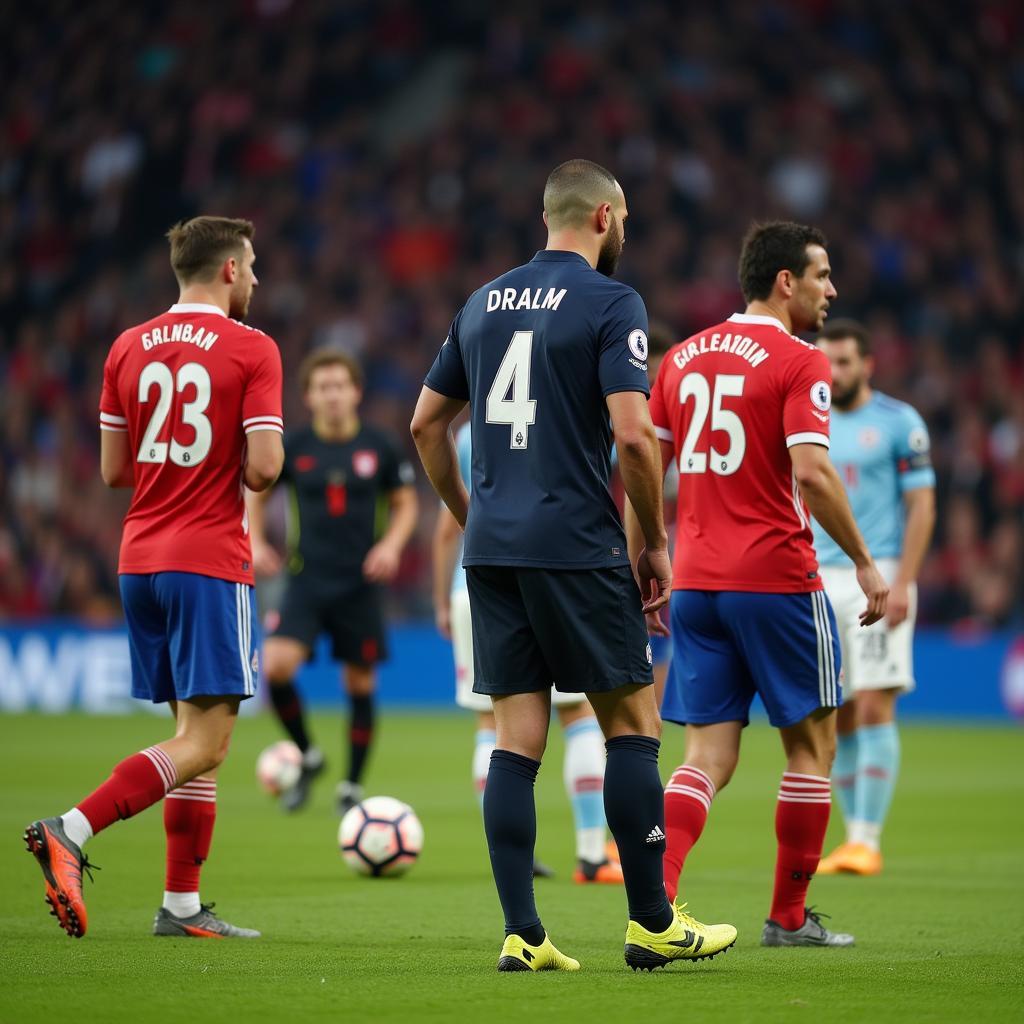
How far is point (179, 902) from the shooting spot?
623 centimetres

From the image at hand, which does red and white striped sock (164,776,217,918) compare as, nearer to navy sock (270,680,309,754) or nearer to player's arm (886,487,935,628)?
player's arm (886,487,935,628)

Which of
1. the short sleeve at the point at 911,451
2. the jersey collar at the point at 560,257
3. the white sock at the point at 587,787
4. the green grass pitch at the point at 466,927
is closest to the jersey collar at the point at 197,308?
the jersey collar at the point at 560,257

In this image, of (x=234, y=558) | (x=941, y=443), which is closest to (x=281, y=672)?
(x=234, y=558)

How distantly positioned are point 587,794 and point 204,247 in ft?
10.6

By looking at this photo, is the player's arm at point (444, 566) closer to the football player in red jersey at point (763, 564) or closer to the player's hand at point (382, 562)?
the player's hand at point (382, 562)

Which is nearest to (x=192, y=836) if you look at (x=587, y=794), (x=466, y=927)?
(x=466, y=927)

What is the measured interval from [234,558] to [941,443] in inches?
570

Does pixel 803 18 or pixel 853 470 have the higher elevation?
pixel 803 18

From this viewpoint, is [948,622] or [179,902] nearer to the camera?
[179,902]

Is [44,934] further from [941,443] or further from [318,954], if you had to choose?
[941,443]

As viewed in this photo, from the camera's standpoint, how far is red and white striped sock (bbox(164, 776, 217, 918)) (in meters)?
6.24

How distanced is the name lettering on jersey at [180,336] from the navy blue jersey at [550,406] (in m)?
1.23

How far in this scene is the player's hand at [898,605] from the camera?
8.34 m

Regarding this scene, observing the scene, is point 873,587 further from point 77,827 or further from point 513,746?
point 77,827
